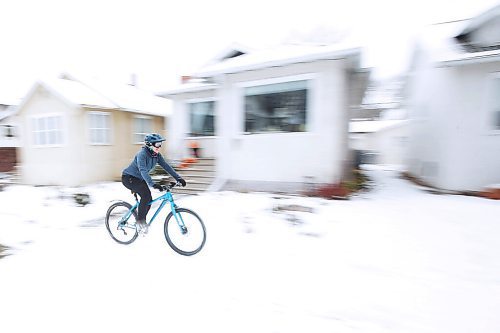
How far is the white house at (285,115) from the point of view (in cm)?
745

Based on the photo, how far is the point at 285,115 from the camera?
8.14 m

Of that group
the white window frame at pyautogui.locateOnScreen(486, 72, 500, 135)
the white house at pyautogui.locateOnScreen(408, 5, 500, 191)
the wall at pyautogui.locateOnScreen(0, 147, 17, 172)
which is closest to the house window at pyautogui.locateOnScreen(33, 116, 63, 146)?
the wall at pyautogui.locateOnScreen(0, 147, 17, 172)

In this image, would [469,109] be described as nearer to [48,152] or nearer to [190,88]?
[190,88]

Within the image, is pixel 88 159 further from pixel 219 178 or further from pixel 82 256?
pixel 82 256

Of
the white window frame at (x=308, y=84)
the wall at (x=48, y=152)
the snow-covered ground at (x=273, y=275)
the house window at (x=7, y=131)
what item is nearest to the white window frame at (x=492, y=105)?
the snow-covered ground at (x=273, y=275)

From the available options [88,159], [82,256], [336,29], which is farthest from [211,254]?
[336,29]

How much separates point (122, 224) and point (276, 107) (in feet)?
17.6

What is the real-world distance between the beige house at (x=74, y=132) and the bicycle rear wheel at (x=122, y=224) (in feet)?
27.4

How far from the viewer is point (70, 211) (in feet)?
23.2

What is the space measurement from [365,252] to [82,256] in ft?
13.6

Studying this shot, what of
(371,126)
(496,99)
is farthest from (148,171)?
(371,126)

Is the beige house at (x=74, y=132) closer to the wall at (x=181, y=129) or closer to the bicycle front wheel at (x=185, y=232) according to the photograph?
the wall at (x=181, y=129)

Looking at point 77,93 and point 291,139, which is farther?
point 77,93

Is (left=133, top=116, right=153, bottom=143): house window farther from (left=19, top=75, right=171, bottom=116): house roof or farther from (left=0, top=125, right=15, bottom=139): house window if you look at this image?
(left=0, top=125, right=15, bottom=139): house window
